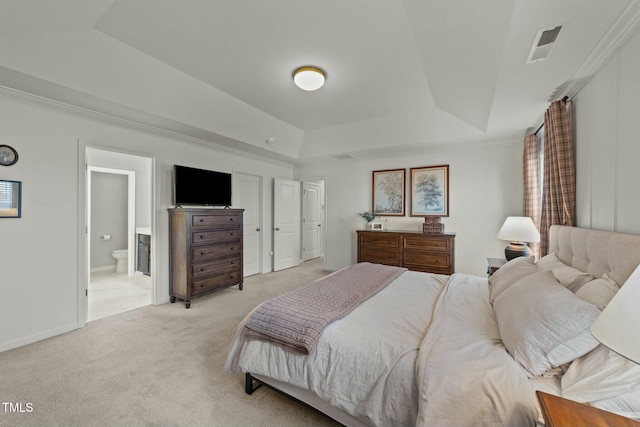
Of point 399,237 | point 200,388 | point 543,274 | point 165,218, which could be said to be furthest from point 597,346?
point 165,218

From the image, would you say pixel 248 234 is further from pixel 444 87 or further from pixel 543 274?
pixel 543 274

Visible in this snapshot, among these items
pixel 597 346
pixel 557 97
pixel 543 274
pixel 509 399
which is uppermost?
pixel 557 97

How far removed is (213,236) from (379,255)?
272 cm

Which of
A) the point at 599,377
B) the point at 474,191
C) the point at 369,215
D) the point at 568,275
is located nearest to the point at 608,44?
the point at 568,275

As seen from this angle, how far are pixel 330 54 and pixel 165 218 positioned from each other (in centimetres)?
303

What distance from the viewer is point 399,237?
4438 mm

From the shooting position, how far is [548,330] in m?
1.13

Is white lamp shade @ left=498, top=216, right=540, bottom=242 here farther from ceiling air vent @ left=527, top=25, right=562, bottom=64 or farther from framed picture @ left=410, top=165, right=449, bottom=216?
ceiling air vent @ left=527, top=25, right=562, bottom=64

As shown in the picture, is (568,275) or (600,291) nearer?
(600,291)

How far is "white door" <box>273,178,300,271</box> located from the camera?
555 cm

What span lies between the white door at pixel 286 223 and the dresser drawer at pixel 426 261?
2581 millimetres

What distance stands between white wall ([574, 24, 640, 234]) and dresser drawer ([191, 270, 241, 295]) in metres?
4.10

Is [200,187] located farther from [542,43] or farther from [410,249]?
[542,43]

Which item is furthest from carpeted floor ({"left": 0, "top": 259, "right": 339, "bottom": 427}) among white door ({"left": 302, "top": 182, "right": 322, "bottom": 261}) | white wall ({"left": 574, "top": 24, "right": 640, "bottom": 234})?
white door ({"left": 302, "top": 182, "right": 322, "bottom": 261})
